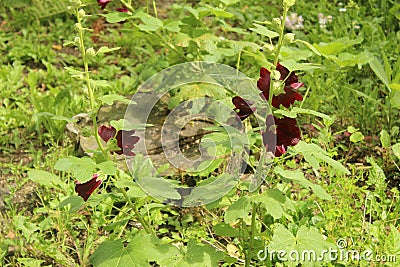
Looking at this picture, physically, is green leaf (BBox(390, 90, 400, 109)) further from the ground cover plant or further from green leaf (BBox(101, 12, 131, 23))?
green leaf (BBox(101, 12, 131, 23))

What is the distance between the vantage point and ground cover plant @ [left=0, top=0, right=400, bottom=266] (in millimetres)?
1856

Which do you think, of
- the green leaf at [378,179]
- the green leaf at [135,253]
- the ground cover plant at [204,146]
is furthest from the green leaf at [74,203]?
the green leaf at [378,179]

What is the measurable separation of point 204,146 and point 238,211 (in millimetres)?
263

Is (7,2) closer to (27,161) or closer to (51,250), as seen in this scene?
(27,161)

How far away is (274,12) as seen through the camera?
174 inches

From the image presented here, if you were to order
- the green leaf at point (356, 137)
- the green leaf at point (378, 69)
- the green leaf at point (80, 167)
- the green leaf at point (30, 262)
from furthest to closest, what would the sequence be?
the green leaf at point (378, 69) < the green leaf at point (356, 137) < the green leaf at point (30, 262) < the green leaf at point (80, 167)

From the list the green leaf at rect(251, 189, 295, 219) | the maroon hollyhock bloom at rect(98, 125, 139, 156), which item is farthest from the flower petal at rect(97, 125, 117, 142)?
the green leaf at rect(251, 189, 295, 219)

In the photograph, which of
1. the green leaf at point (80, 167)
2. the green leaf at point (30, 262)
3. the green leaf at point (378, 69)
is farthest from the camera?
the green leaf at point (378, 69)

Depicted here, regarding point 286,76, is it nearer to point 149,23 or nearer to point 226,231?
point 226,231

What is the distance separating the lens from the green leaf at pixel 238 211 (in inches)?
68.0

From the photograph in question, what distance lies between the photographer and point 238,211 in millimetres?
1748

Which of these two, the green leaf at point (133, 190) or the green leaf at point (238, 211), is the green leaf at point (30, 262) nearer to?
the green leaf at point (133, 190)

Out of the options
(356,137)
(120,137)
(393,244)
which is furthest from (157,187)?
(356,137)

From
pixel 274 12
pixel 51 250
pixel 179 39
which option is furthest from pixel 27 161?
pixel 274 12
